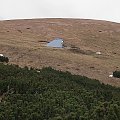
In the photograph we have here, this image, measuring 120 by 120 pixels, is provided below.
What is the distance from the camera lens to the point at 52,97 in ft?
87.0

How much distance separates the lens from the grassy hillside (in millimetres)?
23328

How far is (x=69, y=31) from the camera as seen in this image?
216 ft

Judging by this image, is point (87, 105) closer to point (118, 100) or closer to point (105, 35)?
point (118, 100)

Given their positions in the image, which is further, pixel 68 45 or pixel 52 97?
pixel 68 45

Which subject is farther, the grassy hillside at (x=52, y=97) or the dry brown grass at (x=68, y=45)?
the dry brown grass at (x=68, y=45)

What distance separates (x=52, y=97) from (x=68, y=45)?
28628 mm

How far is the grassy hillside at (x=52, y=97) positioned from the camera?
2333 cm

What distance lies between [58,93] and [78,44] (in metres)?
29.3

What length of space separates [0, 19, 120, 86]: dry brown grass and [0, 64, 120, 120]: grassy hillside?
6568mm

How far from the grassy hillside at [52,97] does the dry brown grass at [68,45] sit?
6.57 metres

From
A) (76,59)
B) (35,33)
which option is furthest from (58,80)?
(35,33)

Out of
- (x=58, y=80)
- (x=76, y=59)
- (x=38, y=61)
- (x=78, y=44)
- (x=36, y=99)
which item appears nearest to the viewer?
(x=36, y=99)

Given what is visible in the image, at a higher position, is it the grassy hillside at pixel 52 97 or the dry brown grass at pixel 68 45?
the dry brown grass at pixel 68 45

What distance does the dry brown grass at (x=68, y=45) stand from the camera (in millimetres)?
41312
